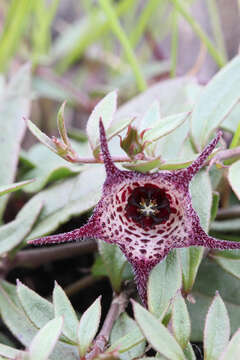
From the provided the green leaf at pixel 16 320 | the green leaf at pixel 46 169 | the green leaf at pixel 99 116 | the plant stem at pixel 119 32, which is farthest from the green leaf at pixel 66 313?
the plant stem at pixel 119 32

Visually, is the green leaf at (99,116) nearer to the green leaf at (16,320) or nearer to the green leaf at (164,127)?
the green leaf at (164,127)

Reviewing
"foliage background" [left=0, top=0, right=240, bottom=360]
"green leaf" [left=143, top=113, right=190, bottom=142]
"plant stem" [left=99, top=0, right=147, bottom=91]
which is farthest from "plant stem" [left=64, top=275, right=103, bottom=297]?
"plant stem" [left=99, top=0, right=147, bottom=91]

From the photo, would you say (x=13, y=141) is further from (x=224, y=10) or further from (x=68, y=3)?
(x=68, y=3)

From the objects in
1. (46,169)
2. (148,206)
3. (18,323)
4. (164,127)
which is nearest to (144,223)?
(148,206)

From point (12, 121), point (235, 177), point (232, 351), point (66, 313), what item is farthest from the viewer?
point (12, 121)

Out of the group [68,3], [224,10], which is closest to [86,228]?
[224,10]

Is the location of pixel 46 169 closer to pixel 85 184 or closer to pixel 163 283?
pixel 85 184

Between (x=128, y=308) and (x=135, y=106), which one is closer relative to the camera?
(x=128, y=308)
